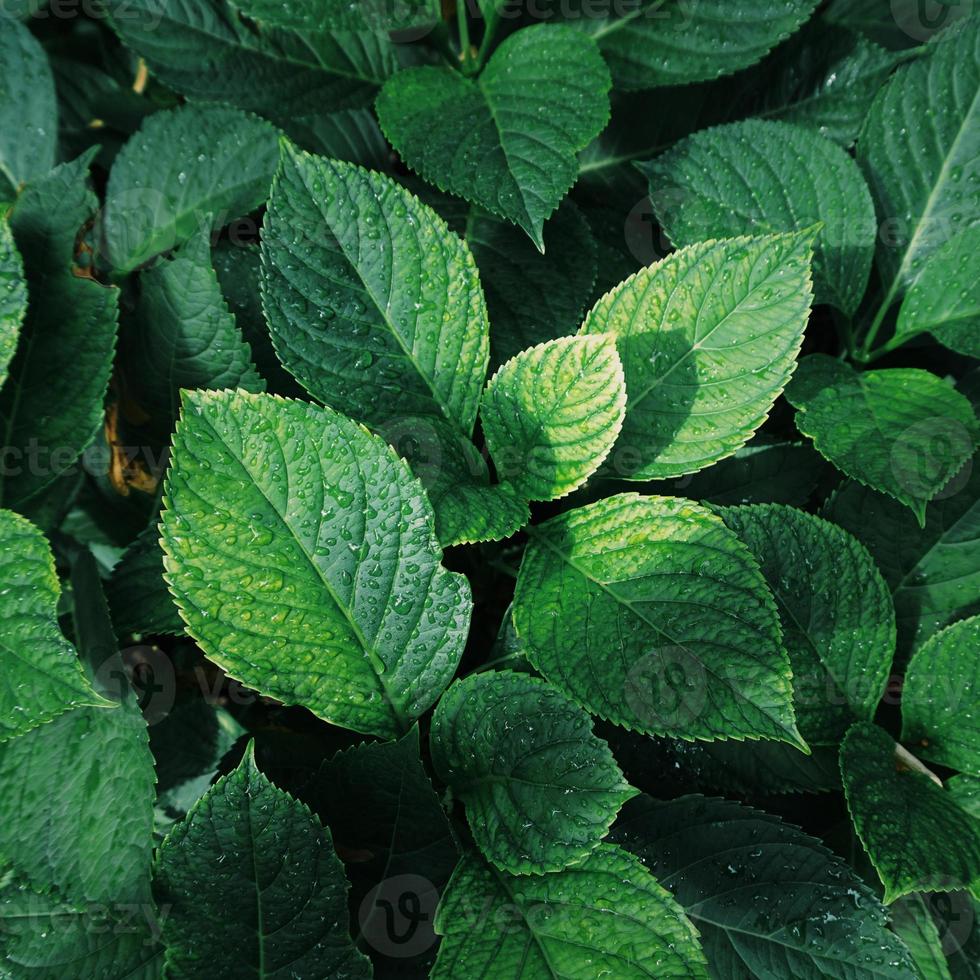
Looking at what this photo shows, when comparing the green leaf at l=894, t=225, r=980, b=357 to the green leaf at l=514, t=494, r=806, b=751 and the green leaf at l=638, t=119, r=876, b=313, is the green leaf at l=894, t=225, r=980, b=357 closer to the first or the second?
the green leaf at l=638, t=119, r=876, b=313

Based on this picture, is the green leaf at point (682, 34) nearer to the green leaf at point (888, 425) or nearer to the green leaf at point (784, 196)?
the green leaf at point (784, 196)

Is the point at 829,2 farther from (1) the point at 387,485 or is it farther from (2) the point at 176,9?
(1) the point at 387,485

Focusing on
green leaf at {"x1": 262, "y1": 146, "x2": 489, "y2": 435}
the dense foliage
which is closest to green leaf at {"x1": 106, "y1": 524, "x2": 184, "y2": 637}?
the dense foliage

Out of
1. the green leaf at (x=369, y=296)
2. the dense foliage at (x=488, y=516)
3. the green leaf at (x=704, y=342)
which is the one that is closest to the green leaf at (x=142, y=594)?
the dense foliage at (x=488, y=516)

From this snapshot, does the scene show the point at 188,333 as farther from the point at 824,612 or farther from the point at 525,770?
the point at 824,612

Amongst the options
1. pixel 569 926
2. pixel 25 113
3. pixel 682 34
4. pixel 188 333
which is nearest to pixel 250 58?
pixel 25 113

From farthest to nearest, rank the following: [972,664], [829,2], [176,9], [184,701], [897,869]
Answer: [829,2] → [176,9] → [184,701] → [972,664] → [897,869]

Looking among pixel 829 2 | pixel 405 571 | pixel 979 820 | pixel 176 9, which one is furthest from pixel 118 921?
pixel 829 2
